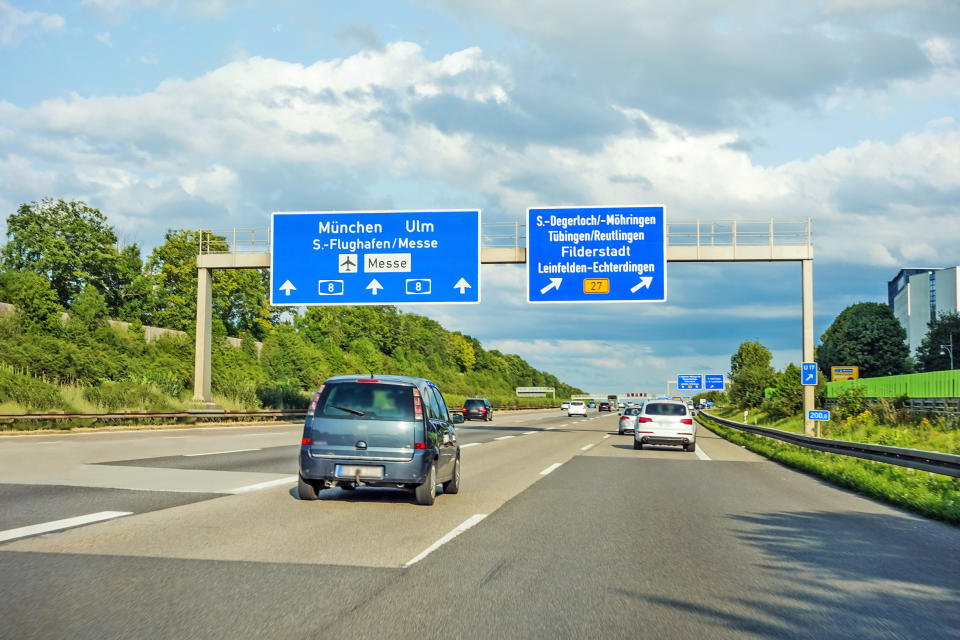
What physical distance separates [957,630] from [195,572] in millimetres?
5322

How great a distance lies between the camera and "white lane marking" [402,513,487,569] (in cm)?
794

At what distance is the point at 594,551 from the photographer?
8.63m

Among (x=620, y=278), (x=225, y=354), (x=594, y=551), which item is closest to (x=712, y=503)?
(x=594, y=551)

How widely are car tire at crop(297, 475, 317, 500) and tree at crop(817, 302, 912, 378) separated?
325 ft

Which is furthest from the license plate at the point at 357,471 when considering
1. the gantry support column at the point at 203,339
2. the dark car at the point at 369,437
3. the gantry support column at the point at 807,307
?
the gantry support column at the point at 203,339

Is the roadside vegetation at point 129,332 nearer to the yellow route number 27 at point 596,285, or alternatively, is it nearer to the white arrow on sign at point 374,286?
the white arrow on sign at point 374,286

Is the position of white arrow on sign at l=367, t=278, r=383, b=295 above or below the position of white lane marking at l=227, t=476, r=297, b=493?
above

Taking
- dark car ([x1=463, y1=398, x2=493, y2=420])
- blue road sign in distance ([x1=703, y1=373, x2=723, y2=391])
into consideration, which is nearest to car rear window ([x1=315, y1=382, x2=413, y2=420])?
dark car ([x1=463, y1=398, x2=493, y2=420])

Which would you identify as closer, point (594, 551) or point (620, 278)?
point (594, 551)

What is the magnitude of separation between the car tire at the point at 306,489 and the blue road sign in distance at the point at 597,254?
20711 mm

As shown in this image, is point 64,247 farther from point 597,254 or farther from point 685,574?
point 685,574

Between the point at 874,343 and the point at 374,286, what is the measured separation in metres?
83.1

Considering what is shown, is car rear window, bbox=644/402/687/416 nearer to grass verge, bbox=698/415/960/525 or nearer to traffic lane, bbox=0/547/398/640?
grass verge, bbox=698/415/960/525

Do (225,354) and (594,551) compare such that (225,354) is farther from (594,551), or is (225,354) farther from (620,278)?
(594,551)
